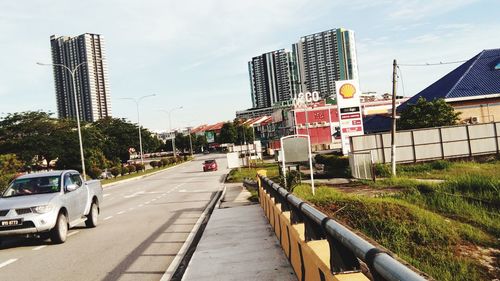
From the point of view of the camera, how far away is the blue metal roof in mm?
48969

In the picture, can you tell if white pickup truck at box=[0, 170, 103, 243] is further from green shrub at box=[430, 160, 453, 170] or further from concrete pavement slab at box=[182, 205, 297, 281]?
green shrub at box=[430, 160, 453, 170]

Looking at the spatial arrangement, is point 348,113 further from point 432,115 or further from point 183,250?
point 183,250

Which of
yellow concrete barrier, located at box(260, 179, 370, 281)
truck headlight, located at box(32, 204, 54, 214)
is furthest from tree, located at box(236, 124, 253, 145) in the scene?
yellow concrete barrier, located at box(260, 179, 370, 281)

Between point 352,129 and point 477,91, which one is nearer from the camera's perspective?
point 352,129

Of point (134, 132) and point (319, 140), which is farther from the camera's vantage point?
point (134, 132)

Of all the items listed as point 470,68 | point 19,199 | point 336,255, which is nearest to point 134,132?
point 470,68

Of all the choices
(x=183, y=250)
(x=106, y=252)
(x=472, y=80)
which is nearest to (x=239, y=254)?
(x=183, y=250)

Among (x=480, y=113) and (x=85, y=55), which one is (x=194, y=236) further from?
(x=85, y=55)

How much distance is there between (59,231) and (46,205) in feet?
2.62

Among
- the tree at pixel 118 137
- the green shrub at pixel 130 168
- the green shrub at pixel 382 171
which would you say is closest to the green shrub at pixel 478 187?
the green shrub at pixel 382 171

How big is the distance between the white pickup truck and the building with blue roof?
1667 inches

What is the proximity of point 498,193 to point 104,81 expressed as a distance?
133405 millimetres

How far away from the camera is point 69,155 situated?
70.5 metres

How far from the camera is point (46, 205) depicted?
11086 millimetres
